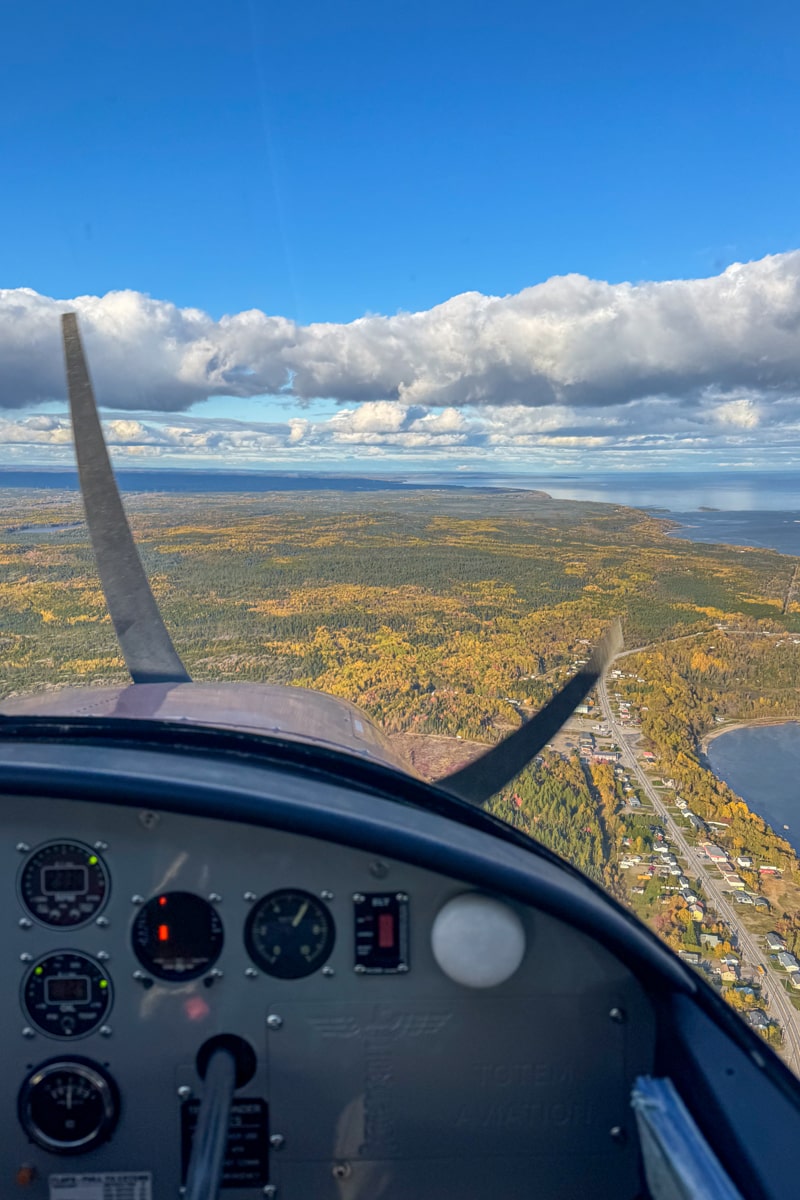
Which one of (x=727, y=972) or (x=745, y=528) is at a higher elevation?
(x=745, y=528)

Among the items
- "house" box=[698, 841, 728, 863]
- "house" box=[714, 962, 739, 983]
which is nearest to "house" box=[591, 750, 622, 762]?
"house" box=[698, 841, 728, 863]

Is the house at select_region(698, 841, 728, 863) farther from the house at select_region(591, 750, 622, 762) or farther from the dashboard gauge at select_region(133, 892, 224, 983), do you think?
the dashboard gauge at select_region(133, 892, 224, 983)

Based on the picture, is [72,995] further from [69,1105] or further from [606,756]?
[606,756]

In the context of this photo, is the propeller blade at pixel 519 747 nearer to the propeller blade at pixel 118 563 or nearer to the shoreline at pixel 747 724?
the propeller blade at pixel 118 563

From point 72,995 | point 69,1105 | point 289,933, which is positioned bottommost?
point 69,1105

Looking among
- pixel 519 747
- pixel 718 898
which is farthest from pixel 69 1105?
pixel 718 898

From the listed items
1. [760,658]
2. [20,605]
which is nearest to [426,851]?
[20,605]
